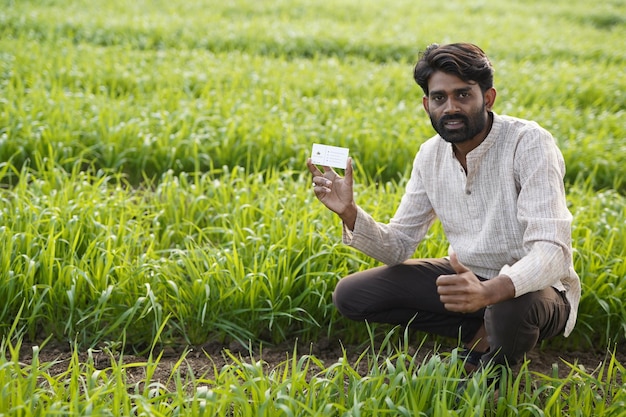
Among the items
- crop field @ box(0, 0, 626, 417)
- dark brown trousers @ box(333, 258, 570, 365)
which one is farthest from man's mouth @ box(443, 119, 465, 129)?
crop field @ box(0, 0, 626, 417)

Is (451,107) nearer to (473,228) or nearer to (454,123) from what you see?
(454,123)

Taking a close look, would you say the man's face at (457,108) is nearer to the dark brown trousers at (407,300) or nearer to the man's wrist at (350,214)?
the man's wrist at (350,214)

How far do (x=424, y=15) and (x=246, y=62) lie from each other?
226 inches

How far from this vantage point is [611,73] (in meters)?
8.55

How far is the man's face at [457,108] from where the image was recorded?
8.47 feet

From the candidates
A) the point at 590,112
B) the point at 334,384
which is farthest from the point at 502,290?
the point at 590,112

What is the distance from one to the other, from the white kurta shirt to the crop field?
369mm

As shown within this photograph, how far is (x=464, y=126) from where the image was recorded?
259cm

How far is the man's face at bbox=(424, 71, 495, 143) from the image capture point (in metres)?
2.58

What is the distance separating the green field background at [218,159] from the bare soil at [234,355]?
0.23 ft

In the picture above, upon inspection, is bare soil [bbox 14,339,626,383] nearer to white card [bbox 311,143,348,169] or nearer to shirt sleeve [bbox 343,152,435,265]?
shirt sleeve [bbox 343,152,435,265]

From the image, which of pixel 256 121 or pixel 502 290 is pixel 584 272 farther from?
pixel 256 121

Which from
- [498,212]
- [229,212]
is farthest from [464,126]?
[229,212]

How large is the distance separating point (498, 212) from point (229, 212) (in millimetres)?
1791
